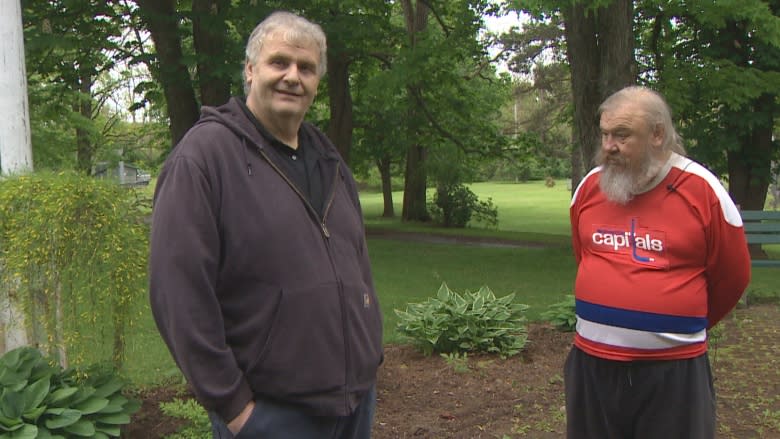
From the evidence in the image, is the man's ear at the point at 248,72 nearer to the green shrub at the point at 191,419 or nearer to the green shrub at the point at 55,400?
the green shrub at the point at 55,400

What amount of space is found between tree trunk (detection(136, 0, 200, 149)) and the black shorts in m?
8.59

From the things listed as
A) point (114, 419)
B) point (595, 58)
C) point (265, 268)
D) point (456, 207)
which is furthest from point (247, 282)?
point (456, 207)

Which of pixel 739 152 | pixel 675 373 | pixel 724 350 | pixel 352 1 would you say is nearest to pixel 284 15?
pixel 675 373

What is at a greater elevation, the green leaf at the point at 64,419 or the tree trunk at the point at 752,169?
the tree trunk at the point at 752,169

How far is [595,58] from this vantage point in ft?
35.0

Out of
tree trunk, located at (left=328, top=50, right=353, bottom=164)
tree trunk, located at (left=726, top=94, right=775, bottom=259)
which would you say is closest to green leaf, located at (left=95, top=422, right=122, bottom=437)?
tree trunk, located at (left=328, top=50, right=353, bottom=164)

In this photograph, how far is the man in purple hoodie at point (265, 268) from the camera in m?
1.91

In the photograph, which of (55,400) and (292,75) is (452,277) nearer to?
(55,400)

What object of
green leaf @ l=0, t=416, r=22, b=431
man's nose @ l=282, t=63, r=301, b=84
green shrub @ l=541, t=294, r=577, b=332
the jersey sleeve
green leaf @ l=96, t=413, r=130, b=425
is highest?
man's nose @ l=282, t=63, r=301, b=84

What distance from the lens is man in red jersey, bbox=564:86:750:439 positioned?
2734 millimetres

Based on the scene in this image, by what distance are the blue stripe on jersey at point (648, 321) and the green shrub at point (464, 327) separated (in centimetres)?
294

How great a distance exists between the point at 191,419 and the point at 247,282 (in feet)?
7.25

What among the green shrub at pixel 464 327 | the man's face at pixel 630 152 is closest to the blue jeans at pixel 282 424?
the man's face at pixel 630 152

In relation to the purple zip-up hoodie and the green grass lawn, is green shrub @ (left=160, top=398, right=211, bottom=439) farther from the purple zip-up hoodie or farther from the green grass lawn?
the purple zip-up hoodie
